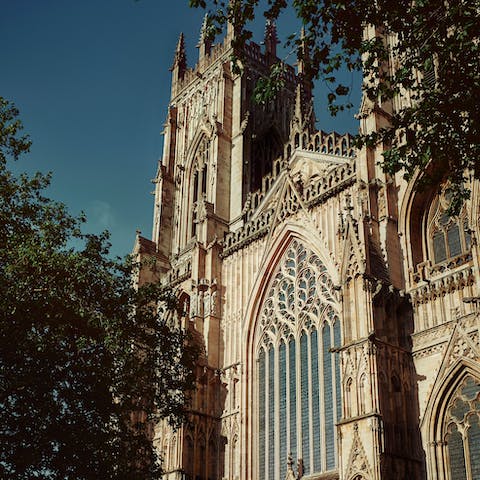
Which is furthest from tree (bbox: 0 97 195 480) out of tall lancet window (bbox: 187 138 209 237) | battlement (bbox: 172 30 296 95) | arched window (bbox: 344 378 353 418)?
battlement (bbox: 172 30 296 95)

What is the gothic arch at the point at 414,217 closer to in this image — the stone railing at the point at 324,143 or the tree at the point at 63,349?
the stone railing at the point at 324,143

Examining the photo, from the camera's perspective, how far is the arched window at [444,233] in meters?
22.9

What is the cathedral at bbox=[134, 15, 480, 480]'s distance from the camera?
20344 mm

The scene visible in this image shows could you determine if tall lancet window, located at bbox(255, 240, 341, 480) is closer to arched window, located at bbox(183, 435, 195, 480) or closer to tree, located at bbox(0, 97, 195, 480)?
arched window, located at bbox(183, 435, 195, 480)

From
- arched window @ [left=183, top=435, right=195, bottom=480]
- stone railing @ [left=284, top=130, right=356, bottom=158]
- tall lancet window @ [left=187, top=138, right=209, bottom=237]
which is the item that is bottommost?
arched window @ [left=183, top=435, right=195, bottom=480]

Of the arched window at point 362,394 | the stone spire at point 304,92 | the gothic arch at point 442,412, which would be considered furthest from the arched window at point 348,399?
the stone spire at point 304,92

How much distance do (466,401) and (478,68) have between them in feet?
32.8

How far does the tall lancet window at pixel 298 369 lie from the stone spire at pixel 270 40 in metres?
17.8

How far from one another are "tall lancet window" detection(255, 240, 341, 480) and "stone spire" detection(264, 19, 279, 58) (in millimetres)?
17759

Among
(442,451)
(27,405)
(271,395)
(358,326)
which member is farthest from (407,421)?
(27,405)

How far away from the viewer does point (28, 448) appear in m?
15.6

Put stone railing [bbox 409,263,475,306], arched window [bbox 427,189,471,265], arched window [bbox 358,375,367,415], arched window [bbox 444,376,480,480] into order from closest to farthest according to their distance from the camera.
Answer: arched window [bbox 444,376,480,480], arched window [bbox 358,375,367,415], stone railing [bbox 409,263,475,306], arched window [bbox 427,189,471,265]

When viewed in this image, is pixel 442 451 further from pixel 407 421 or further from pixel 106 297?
pixel 106 297

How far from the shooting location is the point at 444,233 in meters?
23.6
